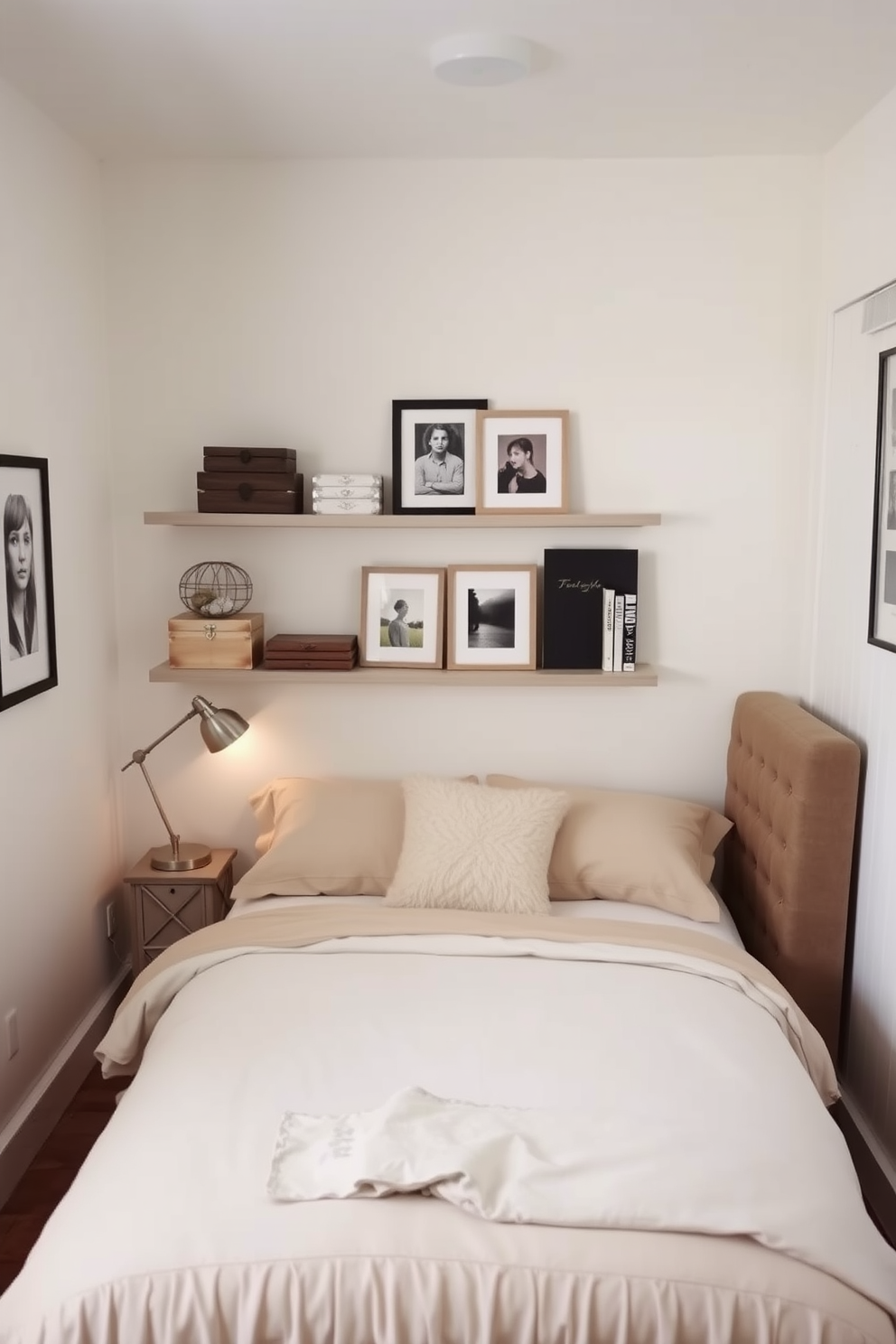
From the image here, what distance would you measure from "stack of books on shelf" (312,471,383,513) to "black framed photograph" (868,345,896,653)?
4.42ft

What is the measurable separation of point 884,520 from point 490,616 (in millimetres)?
1141

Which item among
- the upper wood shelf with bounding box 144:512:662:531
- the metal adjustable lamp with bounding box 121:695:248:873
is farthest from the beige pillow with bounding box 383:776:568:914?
the upper wood shelf with bounding box 144:512:662:531

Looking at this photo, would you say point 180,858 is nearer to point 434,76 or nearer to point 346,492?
point 346,492

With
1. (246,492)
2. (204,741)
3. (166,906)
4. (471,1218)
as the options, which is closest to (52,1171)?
(166,906)

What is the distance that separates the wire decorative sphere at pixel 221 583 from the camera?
11.0 feet

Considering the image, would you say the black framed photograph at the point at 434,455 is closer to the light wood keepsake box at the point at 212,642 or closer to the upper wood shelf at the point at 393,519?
the upper wood shelf at the point at 393,519

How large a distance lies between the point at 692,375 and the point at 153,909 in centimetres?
219

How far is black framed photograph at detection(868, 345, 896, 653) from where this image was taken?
102 inches

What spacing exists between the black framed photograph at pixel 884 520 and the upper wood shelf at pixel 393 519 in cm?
64

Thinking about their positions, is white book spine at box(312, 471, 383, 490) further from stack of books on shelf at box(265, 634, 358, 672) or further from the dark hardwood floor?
the dark hardwood floor

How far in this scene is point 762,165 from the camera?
3125 mm

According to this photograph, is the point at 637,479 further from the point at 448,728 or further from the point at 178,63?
the point at 178,63

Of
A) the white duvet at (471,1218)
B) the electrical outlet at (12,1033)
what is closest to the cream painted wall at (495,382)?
the electrical outlet at (12,1033)

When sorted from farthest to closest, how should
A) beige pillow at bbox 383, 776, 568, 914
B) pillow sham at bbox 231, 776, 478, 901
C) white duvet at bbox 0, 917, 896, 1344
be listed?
pillow sham at bbox 231, 776, 478, 901, beige pillow at bbox 383, 776, 568, 914, white duvet at bbox 0, 917, 896, 1344
